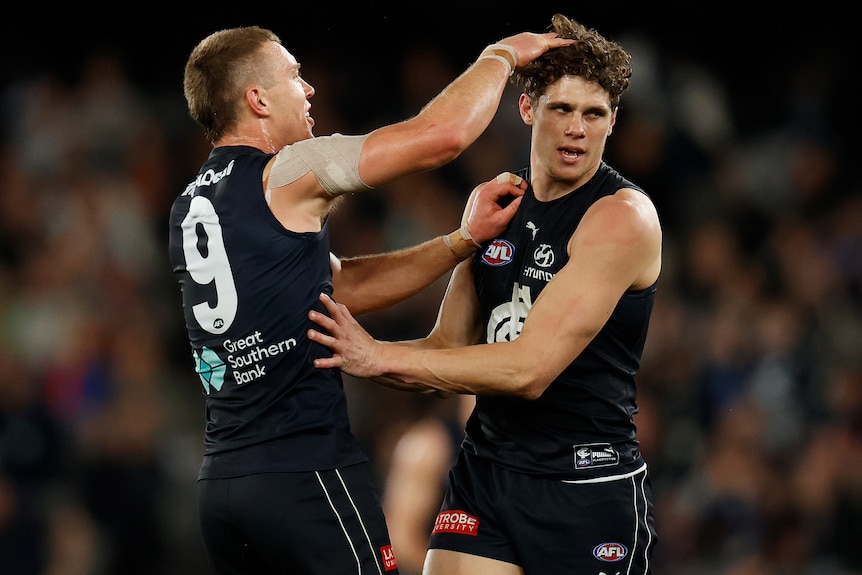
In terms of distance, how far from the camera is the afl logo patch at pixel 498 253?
14.5 feet

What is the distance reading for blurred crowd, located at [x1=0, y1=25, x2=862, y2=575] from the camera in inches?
300

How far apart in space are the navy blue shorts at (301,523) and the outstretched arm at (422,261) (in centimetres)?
109

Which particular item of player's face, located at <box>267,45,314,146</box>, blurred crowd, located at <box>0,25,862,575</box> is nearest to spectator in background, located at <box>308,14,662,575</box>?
player's face, located at <box>267,45,314,146</box>

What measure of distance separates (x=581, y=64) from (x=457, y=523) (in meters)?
1.90

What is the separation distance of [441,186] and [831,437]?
3.91 m

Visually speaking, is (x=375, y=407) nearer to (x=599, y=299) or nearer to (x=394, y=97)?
(x=394, y=97)

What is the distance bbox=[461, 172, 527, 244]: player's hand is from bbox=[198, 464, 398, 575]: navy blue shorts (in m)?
1.26

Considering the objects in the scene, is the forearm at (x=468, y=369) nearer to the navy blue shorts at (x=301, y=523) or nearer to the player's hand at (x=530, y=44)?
the navy blue shorts at (x=301, y=523)

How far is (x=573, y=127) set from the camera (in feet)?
14.0

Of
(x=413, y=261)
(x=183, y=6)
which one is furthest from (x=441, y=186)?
(x=413, y=261)

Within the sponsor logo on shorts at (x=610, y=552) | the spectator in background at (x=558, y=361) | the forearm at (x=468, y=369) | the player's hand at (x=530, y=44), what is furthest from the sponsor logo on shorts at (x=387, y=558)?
the player's hand at (x=530, y=44)

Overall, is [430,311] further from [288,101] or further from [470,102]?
[470,102]

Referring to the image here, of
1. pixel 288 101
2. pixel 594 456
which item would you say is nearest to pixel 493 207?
pixel 288 101

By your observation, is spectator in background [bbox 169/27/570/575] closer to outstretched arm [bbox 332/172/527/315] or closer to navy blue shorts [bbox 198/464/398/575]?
navy blue shorts [bbox 198/464/398/575]
